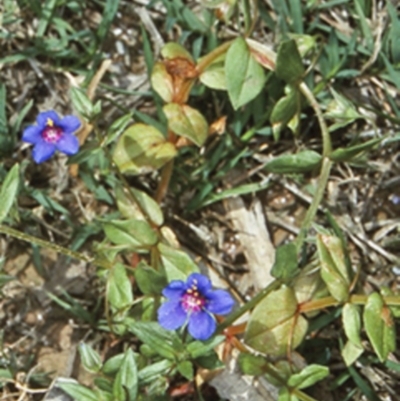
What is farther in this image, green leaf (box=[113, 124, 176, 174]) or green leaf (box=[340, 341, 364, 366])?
green leaf (box=[113, 124, 176, 174])

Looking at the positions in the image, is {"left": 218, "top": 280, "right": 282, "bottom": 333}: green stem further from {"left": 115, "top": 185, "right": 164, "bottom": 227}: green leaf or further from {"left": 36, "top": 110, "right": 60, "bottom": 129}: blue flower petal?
{"left": 36, "top": 110, "right": 60, "bottom": 129}: blue flower petal

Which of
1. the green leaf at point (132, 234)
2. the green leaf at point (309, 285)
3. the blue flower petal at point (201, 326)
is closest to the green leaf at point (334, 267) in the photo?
the green leaf at point (309, 285)

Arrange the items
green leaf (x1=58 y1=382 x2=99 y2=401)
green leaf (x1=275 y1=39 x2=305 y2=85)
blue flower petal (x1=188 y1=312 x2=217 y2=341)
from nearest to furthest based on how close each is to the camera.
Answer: blue flower petal (x1=188 y1=312 x2=217 y2=341) < green leaf (x1=58 y1=382 x2=99 y2=401) < green leaf (x1=275 y1=39 x2=305 y2=85)

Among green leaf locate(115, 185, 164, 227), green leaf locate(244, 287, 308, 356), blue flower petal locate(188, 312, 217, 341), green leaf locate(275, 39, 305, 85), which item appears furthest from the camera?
green leaf locate(115, 185, 164, 227)

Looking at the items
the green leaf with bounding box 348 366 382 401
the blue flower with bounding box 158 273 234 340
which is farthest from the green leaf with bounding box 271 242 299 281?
the green leaf with bounding box 348 366 382 401

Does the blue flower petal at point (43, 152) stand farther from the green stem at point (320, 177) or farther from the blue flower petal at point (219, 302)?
the green stem at point (320, 177)

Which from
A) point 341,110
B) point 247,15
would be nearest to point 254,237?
point 341,110

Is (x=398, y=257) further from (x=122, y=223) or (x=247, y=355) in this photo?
(x=122, y=223)

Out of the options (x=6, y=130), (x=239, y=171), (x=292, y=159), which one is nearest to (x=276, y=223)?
(x=239, y=171)
